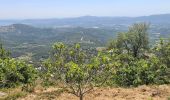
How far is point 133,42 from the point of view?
78.9 metres

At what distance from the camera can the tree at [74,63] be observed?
48.2 ft

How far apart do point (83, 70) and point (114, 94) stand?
5.90 m

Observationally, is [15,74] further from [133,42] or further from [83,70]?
[133,42]

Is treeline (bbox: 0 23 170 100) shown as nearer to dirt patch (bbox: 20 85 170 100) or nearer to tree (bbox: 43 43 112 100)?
tree (bbox: 43 43 112 100)

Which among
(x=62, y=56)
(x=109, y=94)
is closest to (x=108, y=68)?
(x=62, y=56)

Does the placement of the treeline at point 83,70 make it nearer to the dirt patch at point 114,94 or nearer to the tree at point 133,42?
the dirt patch at point 114,94

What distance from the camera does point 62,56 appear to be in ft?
50.4

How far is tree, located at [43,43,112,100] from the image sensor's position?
1469 cm

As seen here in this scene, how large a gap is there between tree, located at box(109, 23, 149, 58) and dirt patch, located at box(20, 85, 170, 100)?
187 feet

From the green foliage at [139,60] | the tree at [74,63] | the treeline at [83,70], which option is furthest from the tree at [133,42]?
the tree at [74,63]

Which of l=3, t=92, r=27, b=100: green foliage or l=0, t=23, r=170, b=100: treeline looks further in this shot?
l=3, t=92, r=27, b=100: green foliage

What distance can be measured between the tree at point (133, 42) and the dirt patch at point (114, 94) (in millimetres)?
57124

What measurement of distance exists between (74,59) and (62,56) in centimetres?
56

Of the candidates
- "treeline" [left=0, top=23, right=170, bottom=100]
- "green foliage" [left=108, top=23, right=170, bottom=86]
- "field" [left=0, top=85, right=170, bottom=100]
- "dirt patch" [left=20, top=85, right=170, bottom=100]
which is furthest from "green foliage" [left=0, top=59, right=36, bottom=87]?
"green foliage" [left=108, top=23, right=170, bottom=86]
